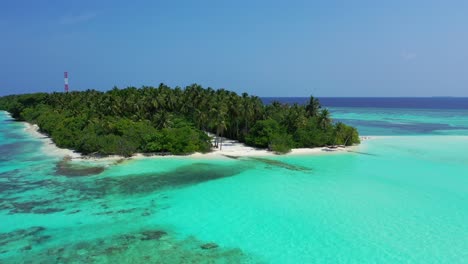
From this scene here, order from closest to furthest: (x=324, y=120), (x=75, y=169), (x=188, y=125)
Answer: (x=75, y=169) → (x=188, y=125) → (x=324, y=120)

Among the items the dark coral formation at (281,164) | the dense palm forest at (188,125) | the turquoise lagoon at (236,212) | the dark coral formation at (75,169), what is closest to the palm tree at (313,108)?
the dense palm forest at (188,125)

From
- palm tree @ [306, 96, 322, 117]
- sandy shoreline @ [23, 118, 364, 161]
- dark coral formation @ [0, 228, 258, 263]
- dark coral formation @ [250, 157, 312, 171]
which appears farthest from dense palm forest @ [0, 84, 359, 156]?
dark coral formation @ [0, 228, 258, 263]

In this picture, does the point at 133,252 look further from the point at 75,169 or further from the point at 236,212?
the point at 75,169

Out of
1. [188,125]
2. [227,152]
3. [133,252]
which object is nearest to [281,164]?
[227,152]

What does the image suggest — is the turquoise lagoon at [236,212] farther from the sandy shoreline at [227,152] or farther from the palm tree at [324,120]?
the palm tree at [324,120]

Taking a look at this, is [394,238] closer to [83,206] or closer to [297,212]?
[297,212]

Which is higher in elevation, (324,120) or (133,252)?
(324,120)

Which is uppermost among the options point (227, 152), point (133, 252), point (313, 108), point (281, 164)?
point (313, 108)

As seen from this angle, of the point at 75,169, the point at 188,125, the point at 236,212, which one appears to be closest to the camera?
the point at 236,212
